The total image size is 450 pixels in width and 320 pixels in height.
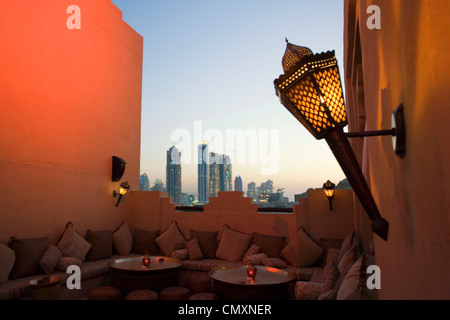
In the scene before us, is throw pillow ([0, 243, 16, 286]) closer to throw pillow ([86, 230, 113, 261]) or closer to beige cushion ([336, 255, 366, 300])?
throw pillow ([86, 230, 113, 261])

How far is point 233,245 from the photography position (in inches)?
234

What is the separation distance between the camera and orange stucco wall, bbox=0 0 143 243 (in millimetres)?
4848

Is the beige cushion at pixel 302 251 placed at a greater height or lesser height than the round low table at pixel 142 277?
greater

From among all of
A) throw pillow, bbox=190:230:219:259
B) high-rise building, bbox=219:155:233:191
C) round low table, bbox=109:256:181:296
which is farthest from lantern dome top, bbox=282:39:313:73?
high-rise building, bbox=219:155:233:191

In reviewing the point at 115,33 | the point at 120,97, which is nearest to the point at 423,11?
the point at 120,97

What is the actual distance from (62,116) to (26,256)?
2471 mm

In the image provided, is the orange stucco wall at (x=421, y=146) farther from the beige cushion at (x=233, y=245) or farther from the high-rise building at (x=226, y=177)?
the high-rise building at (x=226, y=177)

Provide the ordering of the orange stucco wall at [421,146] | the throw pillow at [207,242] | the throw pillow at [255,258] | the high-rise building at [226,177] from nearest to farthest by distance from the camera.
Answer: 1. the orange stucco wall at [421,146]
2. the throw pillow at [255,258]
3. the throw pillow at [207,242]
4. the high-rise building at [226,177]

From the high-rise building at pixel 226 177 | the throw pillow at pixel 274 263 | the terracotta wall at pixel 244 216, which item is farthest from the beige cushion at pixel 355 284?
the high-rise building at pixel 226 177

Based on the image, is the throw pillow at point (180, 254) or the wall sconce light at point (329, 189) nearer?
the wall sconce light at point (329, 189)

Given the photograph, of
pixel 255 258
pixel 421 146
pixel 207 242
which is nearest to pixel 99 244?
pixel 207 242

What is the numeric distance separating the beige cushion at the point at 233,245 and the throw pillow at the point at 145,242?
1.45 metres

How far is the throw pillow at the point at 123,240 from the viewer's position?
6355mm

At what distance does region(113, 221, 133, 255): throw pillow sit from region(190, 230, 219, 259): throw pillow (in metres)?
1.38
